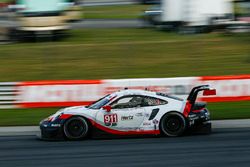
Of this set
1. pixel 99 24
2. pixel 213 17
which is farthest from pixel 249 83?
pixel 99 24

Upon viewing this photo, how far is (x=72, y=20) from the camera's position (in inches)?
1160

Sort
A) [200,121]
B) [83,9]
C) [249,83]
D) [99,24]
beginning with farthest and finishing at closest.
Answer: [83,9]
[99,24]
[249,83]
[200,121]

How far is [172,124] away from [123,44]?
12.5 meters

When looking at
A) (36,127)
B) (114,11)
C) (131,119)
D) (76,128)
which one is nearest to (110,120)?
(131,119)

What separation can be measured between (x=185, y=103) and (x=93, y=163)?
3300 millimetres

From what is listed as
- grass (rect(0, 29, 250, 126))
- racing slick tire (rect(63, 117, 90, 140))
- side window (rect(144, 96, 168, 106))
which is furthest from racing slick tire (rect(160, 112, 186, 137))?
grass (rect(0, 29, 250, 126))

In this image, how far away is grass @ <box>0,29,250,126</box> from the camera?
70.8ft

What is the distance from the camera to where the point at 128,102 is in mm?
12625

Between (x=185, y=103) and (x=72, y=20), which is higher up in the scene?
(x=72, y=20)

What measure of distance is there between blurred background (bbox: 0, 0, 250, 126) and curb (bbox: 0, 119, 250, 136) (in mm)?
2543

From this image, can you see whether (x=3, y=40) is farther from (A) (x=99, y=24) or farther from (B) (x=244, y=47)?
(B) (x=244, y=47)

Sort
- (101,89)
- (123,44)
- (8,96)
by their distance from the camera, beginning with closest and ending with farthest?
(101,89)
(8,96)
(123,44)

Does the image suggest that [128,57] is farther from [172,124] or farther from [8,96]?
[172,124]

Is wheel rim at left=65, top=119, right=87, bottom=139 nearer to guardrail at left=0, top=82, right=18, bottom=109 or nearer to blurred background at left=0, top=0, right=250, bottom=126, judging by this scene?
blurred background at left=0, top=0, right=250, bottom=126
